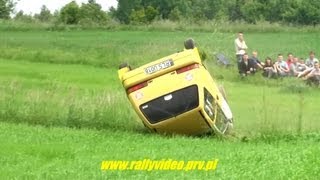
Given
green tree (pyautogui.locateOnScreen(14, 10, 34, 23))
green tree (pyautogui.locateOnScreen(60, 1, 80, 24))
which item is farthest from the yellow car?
green tree (pyautogui.locateOnScreen(60, 1, 80, 24))

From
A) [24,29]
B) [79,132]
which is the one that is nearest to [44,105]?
[79,132]

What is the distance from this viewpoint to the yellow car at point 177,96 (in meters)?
13.2

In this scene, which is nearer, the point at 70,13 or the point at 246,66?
the point at 246,66

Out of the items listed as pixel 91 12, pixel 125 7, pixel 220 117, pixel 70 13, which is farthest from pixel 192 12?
pixel 220 117

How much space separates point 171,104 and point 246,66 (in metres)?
13.0

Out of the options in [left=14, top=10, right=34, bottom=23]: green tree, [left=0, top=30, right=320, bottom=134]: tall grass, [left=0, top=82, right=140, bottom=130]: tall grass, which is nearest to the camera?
[left=0, top=82, right=140, bottom=130]: tall grass

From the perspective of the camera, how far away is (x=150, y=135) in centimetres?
1320

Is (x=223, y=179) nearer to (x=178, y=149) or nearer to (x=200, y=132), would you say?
(x=178, y=149)

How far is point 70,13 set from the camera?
208ft

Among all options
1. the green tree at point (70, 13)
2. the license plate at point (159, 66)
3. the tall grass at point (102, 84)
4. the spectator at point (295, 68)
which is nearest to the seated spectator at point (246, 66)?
the tall grass at point (102, 84)

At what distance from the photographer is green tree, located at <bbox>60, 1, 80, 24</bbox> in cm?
6152

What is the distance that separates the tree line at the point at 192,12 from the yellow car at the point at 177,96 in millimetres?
40951

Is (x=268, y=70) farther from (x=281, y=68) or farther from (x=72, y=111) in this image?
(x=72, y=111)

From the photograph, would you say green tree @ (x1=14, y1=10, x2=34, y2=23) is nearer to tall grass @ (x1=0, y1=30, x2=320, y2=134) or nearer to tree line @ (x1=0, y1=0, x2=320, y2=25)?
tree line @ (x1=0, y1=0, x2=320, y2=25)
